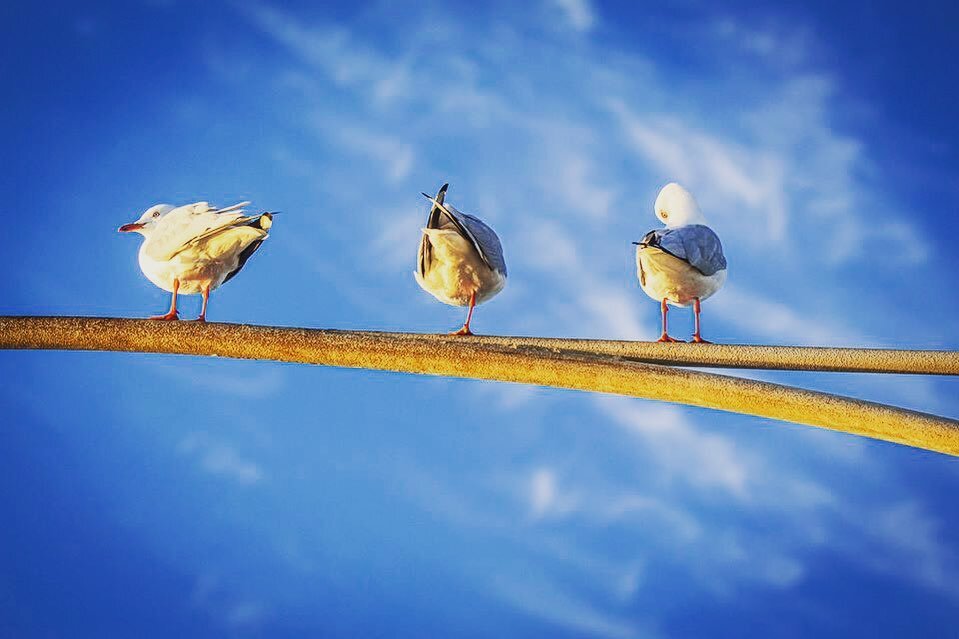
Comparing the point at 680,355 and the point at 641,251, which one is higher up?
the point at 641,251

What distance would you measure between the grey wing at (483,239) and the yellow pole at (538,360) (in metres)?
1.74

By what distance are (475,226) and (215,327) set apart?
2335 millimetres

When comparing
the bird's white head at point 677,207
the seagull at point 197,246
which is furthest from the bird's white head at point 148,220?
the bird's white head at point 677,207

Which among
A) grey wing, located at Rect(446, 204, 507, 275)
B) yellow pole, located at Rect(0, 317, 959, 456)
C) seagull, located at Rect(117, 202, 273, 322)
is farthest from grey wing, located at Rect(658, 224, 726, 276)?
seagull, located at Rect(117, 202, 273, 322)

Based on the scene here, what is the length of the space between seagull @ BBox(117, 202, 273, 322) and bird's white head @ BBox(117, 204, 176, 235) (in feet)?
0.04

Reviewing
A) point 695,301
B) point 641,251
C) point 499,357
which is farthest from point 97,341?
point 695,301

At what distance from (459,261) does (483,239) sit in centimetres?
20

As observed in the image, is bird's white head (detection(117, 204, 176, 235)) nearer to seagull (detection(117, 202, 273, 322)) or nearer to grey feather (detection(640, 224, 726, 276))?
seagull (detection(117, 202, 273, 322))

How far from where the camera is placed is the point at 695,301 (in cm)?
651

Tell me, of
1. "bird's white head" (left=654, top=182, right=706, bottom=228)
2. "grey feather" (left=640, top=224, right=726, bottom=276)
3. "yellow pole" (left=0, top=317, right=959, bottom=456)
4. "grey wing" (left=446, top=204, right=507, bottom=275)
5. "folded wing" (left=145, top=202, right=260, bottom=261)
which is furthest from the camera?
"bird's white head" (left=654, top=182, right=706, bottom=228)

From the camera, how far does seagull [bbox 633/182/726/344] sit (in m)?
6.12

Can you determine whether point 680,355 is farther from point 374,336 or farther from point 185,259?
point 185,259

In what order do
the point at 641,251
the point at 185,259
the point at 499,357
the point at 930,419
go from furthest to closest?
the point at 641,251 < the point at 185,259 < the point at 499,357 < the point at 930,419

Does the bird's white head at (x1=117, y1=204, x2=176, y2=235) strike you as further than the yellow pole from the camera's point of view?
Yes
